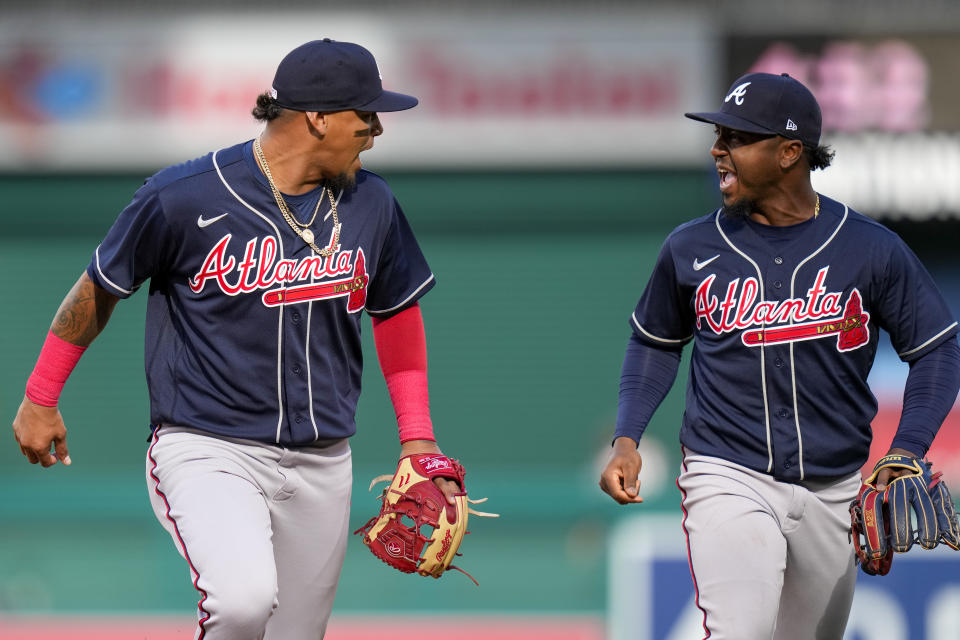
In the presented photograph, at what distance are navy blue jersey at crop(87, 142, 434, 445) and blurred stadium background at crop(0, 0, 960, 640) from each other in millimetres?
7722

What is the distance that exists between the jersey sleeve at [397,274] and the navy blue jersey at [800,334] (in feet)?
2.73

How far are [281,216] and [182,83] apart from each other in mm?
8551

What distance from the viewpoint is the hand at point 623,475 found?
421 centimetres

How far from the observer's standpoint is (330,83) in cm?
415

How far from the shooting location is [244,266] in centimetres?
409

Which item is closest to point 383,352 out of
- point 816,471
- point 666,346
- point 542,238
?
point 666,346

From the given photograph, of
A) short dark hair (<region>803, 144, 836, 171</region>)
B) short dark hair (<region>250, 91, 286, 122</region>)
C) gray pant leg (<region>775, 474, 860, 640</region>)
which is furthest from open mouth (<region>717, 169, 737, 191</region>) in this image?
short dark hair (<region>250, 91, 286, 122</region>)

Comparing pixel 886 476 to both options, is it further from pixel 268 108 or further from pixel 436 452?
pixel 268 108

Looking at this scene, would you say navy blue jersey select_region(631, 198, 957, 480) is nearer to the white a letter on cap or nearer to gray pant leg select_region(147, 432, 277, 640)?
the white a letter on cap

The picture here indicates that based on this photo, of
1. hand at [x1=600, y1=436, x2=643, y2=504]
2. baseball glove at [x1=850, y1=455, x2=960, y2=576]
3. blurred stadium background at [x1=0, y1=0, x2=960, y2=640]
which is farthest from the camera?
blurred stadium background at [x1=0, y1=0, x2=960, y2=640]

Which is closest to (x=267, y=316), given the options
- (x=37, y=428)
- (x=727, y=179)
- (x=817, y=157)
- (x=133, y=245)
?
(x=133, y=245)

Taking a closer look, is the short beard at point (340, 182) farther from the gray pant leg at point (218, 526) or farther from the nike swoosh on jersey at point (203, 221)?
the gray pant leg at point (218, 526)

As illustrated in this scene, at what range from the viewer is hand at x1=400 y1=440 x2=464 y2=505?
4320 millimetres

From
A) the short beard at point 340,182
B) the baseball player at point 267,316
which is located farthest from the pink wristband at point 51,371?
the short beard at point 340,182
